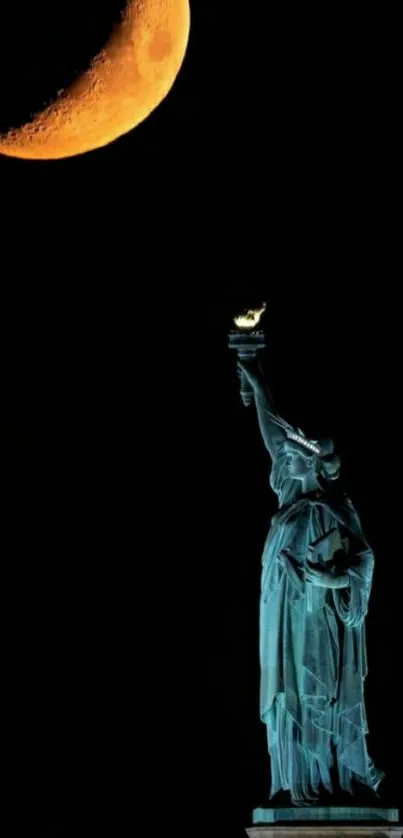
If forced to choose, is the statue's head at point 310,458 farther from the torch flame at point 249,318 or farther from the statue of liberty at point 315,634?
the torch flame at point 249,318

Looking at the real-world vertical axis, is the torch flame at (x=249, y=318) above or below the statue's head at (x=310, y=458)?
above

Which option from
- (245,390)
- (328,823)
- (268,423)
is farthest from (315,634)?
(245,390)

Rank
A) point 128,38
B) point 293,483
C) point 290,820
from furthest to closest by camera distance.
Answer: point 128,38
point 293,483
point 290,820

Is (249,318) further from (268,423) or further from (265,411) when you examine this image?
(268,423)

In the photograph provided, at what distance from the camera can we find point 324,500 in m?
19.5

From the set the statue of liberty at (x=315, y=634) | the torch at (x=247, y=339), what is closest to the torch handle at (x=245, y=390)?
the torch at (x=247, y=339)

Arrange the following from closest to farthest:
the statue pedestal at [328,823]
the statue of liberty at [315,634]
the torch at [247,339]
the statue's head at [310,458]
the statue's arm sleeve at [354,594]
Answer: the statue pedestal at [328,823] → the statue of liberty at [315,634] → the statue's arm sleeve at [354,594] → the statue's head at [310,458] → the torch at [247,339]

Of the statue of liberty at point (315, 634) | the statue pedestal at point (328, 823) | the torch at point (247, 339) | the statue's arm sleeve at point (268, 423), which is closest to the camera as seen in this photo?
the statue pedestal at point (328, 823)

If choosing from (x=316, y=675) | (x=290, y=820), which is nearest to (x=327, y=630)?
(x=316, y=675)

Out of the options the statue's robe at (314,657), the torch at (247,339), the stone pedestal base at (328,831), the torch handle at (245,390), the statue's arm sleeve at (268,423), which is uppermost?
the torch at (247,339)

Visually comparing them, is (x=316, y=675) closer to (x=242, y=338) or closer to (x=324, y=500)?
(x=324, y=500)

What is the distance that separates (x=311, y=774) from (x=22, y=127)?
7.72 m

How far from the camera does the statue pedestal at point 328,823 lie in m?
18.4

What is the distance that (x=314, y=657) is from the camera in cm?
1919
